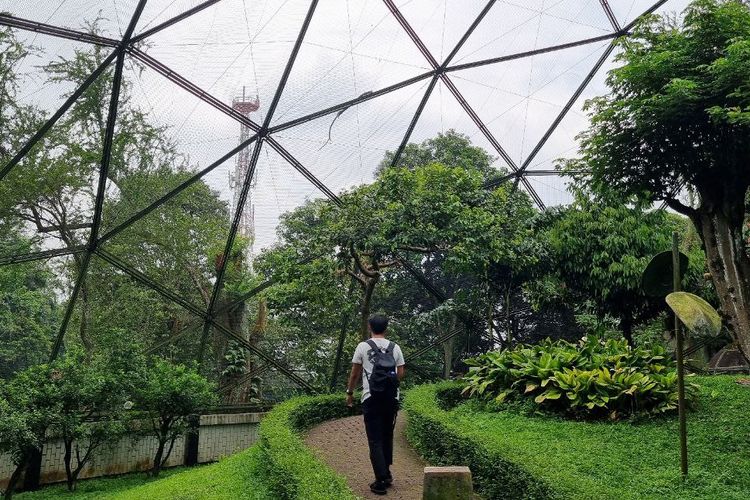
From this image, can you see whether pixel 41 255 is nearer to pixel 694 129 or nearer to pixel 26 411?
pixel 26 411

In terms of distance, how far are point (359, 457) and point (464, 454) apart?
5.37 ft

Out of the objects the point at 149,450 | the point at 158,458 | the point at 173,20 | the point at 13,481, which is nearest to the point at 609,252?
the point at 173,20

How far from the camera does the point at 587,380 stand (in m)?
7.44

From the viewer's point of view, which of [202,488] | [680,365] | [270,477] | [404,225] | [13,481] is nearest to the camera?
[680,365]

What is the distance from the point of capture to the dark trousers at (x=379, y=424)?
4875 millimetres

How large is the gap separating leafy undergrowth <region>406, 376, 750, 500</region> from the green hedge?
1.34 m

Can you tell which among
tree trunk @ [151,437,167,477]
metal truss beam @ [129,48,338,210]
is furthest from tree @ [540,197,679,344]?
tree trunk @ [151,437,167,477]

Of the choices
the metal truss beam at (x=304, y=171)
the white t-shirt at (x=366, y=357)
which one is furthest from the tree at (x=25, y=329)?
the white t-shirt at (x=366, y=357)

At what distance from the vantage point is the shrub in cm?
710

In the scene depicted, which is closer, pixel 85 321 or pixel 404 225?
pixel 404 225

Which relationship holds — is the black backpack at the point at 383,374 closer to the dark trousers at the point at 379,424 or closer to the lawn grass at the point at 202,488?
the dark trousers at the point at 379,424

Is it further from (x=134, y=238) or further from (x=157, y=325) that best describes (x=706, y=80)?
(x=157, y=325)

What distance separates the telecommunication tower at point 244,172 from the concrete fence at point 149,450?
4250mm

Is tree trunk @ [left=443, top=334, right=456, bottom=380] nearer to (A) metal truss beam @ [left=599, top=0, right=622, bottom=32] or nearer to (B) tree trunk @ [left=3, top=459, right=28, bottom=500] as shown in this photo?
(A) metal truss beam @ [left=599, top=0, right=622, bottom=32]
